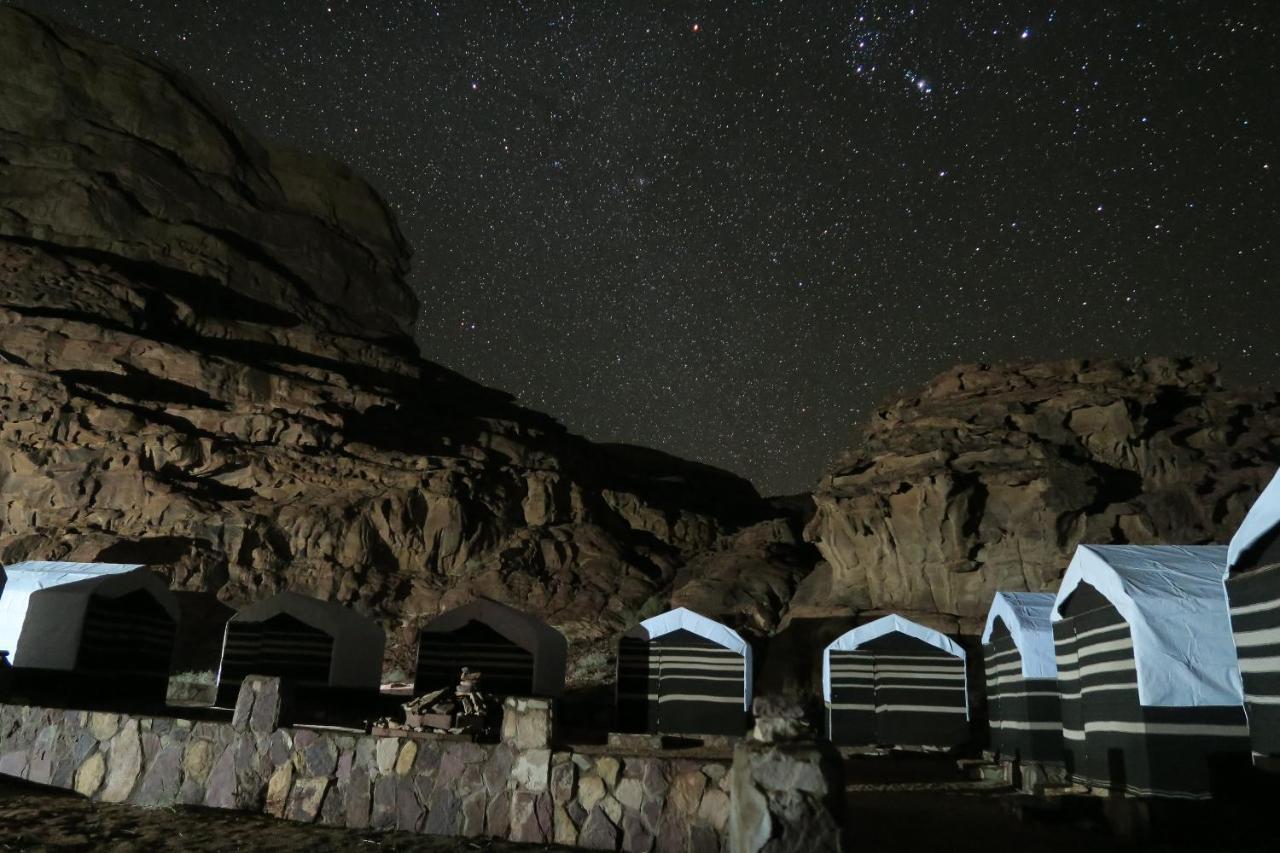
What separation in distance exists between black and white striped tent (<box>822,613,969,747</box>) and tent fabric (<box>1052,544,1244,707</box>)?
8974 mm

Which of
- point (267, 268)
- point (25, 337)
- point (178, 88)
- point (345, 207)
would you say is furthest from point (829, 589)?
point (178, 88)

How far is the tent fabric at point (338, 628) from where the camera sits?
18.5 m

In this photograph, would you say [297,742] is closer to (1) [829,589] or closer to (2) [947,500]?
(2) [947,500]

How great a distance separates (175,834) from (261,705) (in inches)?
54.8

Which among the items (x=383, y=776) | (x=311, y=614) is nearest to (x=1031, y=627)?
(x=383, y=776)

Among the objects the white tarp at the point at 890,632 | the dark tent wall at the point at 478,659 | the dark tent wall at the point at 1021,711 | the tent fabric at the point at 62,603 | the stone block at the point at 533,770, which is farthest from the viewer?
the dark tent wall at the point at 478,659

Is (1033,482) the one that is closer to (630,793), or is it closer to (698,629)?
(698,629)

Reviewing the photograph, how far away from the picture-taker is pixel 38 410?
28062 mm

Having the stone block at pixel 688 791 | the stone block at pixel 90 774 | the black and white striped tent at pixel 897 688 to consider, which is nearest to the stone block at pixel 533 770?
the stone block at pixel 688 791

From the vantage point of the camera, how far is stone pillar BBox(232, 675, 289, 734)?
25.9 ft

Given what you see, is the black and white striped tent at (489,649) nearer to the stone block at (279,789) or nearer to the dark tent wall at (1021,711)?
the dark tent wall at (1021,711)

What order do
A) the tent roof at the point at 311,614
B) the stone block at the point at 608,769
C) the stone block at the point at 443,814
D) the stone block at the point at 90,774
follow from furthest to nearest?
the tent roof at the point at 311,614
the stone block at the point at 90,774
the stone block at the point at 443,814
the stone block at the point at 608,769

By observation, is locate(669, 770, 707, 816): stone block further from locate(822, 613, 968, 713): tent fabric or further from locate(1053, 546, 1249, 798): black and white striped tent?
locate(822, 613, 968, 713): tent fabric

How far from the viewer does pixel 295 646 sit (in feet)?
61.5
